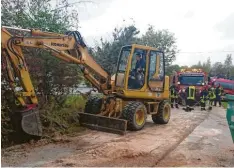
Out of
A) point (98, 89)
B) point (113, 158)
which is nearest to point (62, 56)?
point (98, 89)

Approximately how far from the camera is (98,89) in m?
10.8

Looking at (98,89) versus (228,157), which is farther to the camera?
(98,89)

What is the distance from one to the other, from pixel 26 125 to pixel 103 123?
2716 mm

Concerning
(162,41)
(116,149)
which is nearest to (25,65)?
(116,149)

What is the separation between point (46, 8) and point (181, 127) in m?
5.82

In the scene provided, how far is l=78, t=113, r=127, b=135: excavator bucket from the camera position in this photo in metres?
9.33

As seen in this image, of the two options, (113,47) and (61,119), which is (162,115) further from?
(113,47)

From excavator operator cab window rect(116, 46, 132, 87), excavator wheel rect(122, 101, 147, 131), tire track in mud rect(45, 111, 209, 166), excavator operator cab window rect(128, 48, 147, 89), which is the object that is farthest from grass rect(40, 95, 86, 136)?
excavator operator cab window rect(128, 48, 147, 89)

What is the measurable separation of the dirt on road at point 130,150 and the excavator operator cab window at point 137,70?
149cm

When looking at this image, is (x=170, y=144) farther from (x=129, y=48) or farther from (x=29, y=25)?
(x=29, y=25)

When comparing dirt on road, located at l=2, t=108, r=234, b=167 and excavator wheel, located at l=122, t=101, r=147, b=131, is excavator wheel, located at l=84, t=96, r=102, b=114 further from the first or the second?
dirt on road, located at l=2, t=108, r=234, b=167

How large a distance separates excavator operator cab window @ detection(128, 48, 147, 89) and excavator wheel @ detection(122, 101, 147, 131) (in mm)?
624

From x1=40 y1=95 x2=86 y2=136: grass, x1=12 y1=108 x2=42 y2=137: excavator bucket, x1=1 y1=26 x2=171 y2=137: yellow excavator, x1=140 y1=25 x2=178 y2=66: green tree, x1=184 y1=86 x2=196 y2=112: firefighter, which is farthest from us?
x1=140 y1=25 x2=178 y2=66: green tree

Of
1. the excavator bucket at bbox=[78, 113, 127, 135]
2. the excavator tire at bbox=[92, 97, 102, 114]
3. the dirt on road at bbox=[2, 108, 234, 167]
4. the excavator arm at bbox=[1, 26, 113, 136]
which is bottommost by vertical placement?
the dirt on road at bbox=[2, 108, 234, 167]
